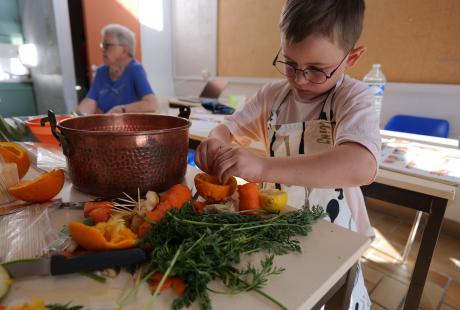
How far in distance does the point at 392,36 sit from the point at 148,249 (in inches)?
96.7

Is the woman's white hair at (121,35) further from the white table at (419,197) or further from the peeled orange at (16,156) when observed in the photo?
the white table at (419,197)

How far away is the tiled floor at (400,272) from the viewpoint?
1438 millimetres

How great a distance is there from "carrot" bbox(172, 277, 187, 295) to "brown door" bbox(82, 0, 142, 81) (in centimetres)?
344

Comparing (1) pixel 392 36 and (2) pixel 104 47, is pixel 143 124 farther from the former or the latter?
(1) pixel 392 36

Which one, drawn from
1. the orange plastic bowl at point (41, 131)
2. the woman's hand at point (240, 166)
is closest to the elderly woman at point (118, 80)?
the orange plastic bowl at point (41, 131)

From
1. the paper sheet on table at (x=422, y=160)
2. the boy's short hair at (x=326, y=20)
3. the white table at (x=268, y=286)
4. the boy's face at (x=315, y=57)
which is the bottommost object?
the paper sheet on table at (x=422, y=160)

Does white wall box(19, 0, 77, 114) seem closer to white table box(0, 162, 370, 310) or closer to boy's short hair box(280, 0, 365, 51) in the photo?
boy's short hair box(280, 0, 365, 51)

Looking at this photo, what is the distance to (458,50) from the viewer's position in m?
1.88

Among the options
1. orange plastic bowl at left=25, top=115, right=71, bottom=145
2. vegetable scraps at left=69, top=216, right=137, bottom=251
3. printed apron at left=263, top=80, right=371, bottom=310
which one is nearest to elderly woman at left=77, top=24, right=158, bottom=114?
orange plastic bowl at left=25, top=115, right=71, bottom=145

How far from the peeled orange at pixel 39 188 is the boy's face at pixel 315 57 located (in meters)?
0.61

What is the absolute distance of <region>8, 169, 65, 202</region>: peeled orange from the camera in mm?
583

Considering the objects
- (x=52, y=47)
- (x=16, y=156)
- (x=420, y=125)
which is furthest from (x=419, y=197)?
(x=52, y=47)

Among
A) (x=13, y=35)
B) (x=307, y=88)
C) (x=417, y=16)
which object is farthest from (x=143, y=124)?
(x=13, y=35)

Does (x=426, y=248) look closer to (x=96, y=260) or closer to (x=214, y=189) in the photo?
(x=214, y=189)
